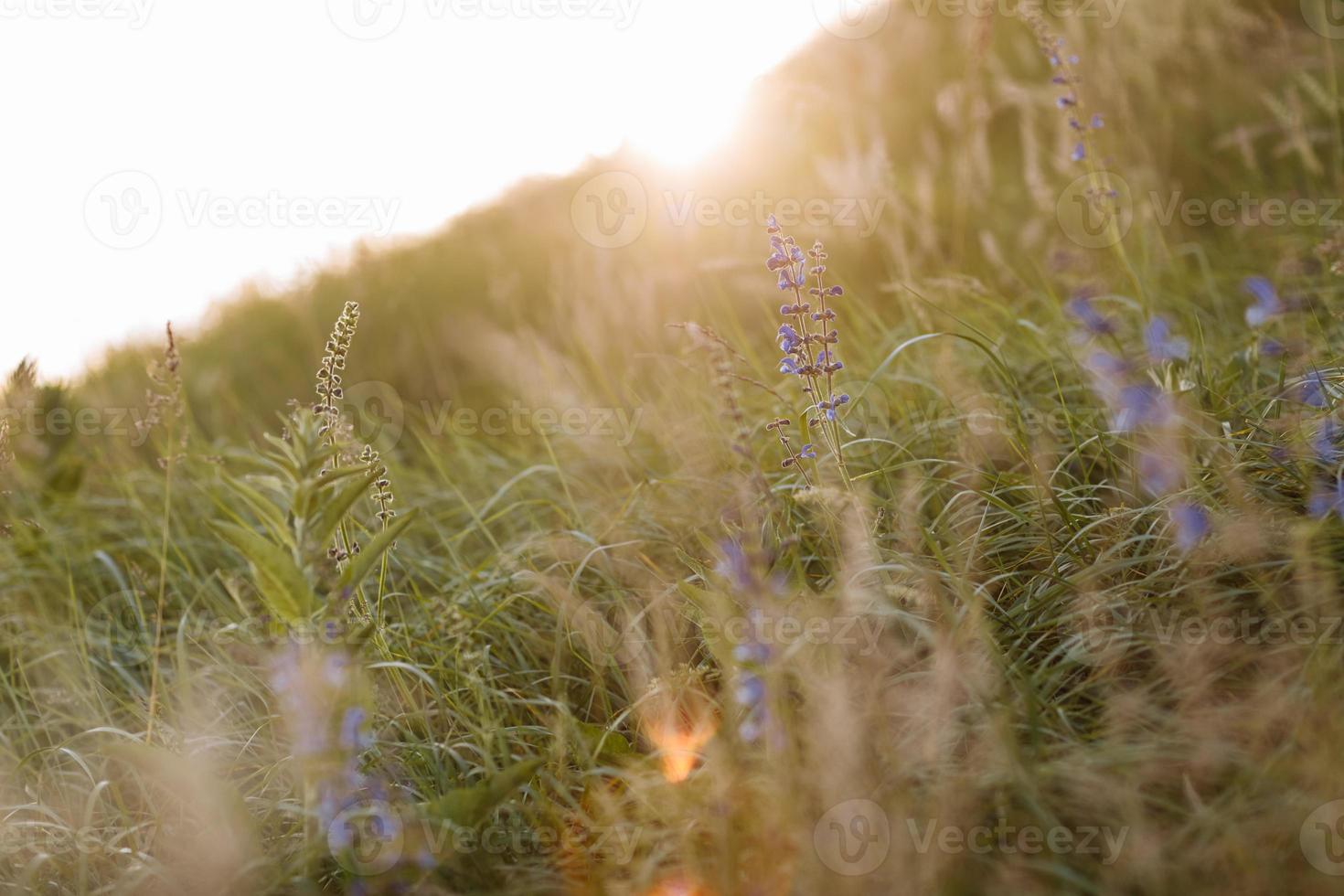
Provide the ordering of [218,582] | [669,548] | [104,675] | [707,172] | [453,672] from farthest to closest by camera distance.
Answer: [707,172] → [218,582] → [104,675] → [669,548] → [453,672]

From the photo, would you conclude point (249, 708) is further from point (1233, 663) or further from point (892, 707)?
point (1233, 663)

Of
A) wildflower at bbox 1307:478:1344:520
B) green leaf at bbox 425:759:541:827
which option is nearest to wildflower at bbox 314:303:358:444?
green leaf at bbox 425:759:541:827

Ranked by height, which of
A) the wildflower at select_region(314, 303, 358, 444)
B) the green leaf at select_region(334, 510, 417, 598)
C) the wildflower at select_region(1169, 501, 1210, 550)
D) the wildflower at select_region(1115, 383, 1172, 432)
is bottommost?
the wildflower at select_region(1169, 501, 1210, 550)

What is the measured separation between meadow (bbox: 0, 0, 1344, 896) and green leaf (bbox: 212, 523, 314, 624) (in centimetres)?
1

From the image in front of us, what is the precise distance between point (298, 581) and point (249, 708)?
1112 millimetres

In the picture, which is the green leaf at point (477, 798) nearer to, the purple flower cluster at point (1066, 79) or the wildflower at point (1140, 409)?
the wildflower at point (1140, 409)

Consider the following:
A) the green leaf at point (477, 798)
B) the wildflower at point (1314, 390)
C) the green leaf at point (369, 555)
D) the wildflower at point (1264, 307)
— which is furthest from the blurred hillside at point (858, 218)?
the green leaf at point (477, 798)

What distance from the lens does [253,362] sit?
17.7 feet

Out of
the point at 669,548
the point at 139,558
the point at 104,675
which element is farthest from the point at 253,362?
the point at 669,548

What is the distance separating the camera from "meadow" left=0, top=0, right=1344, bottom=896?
1.22 meters

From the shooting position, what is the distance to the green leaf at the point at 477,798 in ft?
4.14

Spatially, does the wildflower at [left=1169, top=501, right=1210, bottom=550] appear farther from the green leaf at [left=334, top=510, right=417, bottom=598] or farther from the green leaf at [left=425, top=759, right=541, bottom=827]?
the green leaf at [left=334, top=510, right=417, bottom=598]

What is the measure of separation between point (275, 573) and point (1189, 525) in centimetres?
155

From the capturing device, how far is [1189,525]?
1496 millimetres
